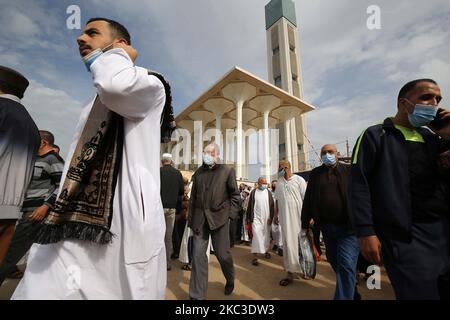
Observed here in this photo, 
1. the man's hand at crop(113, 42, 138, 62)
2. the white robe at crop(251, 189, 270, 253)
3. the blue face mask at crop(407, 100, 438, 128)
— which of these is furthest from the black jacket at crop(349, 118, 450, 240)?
the white robe at crop(251, 189, 270, 253)

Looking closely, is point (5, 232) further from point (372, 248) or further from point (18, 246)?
point (372, 248)

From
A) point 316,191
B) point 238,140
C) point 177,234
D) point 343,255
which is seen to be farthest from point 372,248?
point 238,140

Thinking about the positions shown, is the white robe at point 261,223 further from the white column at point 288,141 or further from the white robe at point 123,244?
the white column at point 288,141

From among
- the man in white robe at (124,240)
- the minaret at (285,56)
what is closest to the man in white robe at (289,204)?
the man in white robe at (124,240)

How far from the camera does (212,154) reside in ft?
12.3

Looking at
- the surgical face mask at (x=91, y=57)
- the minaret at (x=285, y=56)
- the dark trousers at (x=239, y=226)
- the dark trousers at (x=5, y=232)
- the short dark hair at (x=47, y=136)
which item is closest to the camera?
the surgical face mask at (x=91, y=57)

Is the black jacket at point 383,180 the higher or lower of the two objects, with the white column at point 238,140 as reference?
lower

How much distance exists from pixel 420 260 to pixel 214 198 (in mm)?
2363

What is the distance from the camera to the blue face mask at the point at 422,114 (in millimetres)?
1800

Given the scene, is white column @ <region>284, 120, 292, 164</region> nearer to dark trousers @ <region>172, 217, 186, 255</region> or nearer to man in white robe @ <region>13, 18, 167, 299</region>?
dark trousers @ <region>172, 217, 186, 255</region>

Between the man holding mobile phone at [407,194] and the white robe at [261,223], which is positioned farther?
the white robe at [261,223]

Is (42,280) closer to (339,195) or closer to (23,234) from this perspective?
(23,234)

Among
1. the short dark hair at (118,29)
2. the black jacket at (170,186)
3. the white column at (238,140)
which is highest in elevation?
the white column at (238,140)

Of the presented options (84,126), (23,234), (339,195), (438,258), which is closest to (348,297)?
(339,195)
